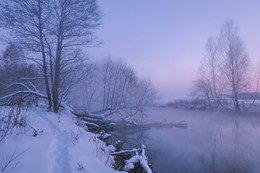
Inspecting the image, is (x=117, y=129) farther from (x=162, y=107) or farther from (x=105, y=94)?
(x=162, y=107)

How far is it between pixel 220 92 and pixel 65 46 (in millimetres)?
19180

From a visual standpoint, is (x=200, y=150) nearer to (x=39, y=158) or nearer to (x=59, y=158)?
(x=59, y=158)

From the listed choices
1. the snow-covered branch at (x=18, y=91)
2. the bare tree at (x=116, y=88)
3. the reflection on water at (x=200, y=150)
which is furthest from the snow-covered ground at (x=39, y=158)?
the bare tree at (x=116, y=88)

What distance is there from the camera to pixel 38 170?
→ 2.11 meters

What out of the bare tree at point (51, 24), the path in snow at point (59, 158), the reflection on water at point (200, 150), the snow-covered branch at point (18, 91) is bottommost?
the reflection on water at point (200, 150)

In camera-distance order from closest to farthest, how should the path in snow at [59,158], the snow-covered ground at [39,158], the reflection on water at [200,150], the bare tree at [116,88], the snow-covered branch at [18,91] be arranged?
the snow-covered ground at [39,158]
the path in snow at [59,158]
the reflection on water at [200,150]
the snow-covered branch at [18,91]
the bare tree at [116,88]

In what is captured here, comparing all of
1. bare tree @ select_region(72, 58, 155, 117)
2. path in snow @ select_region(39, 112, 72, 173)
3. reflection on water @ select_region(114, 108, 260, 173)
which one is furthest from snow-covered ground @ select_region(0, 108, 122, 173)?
bare tree @ select_region(72, 58, 155, 117)

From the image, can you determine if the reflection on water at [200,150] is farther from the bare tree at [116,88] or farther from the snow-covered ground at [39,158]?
the bare tree at [116,88]

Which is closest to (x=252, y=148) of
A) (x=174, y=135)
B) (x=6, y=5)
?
(x=174, y=135)

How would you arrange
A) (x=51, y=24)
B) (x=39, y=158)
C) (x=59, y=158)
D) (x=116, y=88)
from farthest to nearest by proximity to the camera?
(x=116, y=88) → (x=51, y=24) → (x=59, y=158) → (x=39, y=158)

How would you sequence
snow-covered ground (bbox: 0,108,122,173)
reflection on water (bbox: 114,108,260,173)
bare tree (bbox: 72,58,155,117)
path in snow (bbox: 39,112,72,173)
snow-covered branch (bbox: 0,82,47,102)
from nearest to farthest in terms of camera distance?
snow-covered ground (bbox: 0,108,122,173) < path in snow (bbox: 39,112,72,173) < reflection on water (bbox: 114,108,260,173) < snow-covered branch (bbox: 0,82,47,102) < bare tree (bbox: 72,58,155,117)

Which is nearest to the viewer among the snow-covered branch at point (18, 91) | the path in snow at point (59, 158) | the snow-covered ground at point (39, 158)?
the snow-covered ground at point (39, 158)

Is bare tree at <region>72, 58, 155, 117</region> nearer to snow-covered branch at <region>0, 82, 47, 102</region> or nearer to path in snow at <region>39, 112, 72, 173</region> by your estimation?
snow-covered branch at <region>0, 82, 47, 102</region>

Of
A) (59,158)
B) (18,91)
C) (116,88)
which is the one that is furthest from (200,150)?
(116,88)
